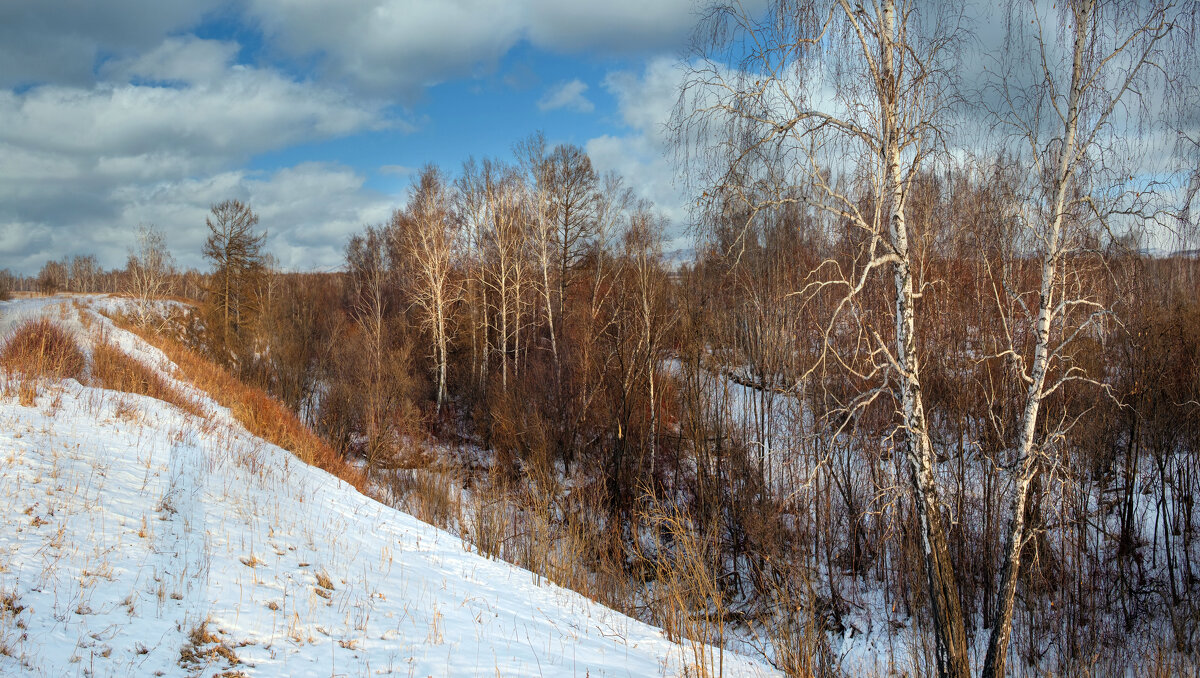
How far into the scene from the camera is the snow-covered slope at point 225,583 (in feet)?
16.3

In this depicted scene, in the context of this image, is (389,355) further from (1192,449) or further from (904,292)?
(1192,449)

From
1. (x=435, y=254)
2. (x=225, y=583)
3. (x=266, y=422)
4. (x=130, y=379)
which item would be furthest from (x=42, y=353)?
(x=435, y=254)

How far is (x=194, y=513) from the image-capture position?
7.65 m

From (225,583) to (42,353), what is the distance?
30.6 ft

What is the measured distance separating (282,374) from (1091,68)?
36796 millimetres

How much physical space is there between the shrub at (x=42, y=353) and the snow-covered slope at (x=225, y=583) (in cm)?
129

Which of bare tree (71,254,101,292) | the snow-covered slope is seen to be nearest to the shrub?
the snow-covered slope

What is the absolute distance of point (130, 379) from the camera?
13.3 meters

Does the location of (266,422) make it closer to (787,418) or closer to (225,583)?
(225,583)

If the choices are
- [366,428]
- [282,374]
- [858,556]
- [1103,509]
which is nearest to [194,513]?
[858,556]

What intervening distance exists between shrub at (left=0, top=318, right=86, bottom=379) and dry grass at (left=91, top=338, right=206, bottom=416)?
13.7 inches

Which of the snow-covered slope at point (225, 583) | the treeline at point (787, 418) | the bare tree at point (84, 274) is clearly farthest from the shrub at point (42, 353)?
the bare tree at point (84, 274)

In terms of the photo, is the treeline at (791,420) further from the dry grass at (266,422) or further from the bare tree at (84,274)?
the bare tree at (84,274)

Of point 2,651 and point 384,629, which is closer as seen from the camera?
point 2,651
